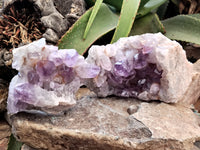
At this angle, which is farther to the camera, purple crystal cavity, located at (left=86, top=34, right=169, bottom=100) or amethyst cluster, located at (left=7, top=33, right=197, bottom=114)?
purple crystal cavity, located at (left=86, top=34, right=169, bottom=100)

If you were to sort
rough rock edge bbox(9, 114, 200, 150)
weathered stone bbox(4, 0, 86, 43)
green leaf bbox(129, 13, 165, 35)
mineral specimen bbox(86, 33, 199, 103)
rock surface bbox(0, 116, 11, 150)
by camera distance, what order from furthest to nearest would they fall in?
rock surface bbox(0, 116, 11, 150) < green leaf bbox(129, 13, 165, 35) < weathered stone bbox(4, 0, 86, 43) < mineral specimen bbox(86, 33, 199, 103) < rough rock edge bbox(9, 114, 200, 150)

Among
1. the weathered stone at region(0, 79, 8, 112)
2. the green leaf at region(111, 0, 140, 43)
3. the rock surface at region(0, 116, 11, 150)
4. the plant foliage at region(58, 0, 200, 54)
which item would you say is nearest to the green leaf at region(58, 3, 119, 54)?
the plant foliage at region(58, 0, 200, 54)

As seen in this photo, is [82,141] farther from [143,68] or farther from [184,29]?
[184,29]

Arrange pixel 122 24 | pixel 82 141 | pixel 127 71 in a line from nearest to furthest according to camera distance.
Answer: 1. pixel 82 141
2. pixel 127 71
3. pixel 122 24

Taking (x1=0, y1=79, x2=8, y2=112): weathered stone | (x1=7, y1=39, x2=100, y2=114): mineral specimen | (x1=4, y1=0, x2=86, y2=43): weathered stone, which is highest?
(x1=4, y1=0, x2=86, y2=43): weathered stone

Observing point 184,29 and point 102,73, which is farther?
point 184,29

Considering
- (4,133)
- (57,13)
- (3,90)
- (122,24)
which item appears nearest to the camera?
(122,24)

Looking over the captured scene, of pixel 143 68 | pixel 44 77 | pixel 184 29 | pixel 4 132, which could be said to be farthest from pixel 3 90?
pixel 184 29

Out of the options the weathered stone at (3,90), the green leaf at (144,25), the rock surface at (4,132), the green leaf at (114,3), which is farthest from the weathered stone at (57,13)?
the rock surface at (4,132)

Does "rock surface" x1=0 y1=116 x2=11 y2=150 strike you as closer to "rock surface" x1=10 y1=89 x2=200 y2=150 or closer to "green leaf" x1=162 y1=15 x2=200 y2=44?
"rock surface" x1=10 y1=89 x2=200 y2=150
